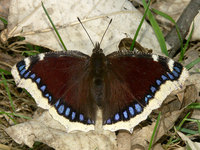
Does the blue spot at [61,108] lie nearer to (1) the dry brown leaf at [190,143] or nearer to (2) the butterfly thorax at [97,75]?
(2) the butterfly thorax at [97,75]

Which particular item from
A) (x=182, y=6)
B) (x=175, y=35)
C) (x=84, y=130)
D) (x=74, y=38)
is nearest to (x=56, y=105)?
(x=84, y=130)

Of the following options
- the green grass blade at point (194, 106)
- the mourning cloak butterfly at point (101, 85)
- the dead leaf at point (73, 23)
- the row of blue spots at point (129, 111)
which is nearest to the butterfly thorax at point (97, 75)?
the mourning cloak butterfly at point (101, 85)

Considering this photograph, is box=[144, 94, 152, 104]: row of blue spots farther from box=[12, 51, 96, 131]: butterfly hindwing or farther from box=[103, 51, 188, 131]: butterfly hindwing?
box=[12, 51, 96, 131]: butterfly hindwing

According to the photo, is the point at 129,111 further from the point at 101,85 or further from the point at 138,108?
the point at 101,85

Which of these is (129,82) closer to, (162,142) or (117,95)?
(117,95)

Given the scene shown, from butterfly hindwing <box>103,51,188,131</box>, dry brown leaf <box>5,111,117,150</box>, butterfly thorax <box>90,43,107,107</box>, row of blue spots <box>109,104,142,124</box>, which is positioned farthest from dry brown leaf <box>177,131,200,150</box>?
butterfly thorax <box>90,43,107,107</box>

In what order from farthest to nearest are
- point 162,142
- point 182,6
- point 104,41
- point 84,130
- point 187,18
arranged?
1. point 182,6
2. point 187,18
3. point 104,41
4. point 162,142
5. point 84,130
